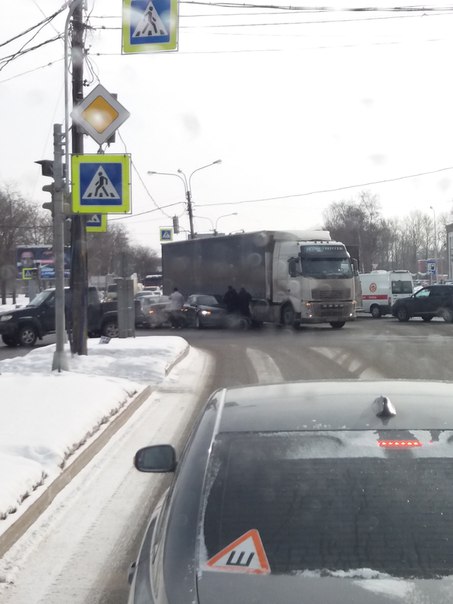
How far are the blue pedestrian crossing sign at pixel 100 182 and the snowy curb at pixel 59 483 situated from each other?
3.89m

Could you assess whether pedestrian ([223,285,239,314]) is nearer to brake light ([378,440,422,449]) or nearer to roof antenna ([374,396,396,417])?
roof antenna ([374,396,396,417])

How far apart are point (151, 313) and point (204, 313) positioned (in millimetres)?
2237

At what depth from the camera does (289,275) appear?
93.6 feet

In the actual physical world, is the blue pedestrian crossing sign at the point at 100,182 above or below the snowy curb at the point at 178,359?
above

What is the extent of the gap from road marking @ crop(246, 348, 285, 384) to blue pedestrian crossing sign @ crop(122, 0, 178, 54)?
18.3 feet

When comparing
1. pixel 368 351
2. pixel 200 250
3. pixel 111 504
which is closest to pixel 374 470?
pixel 111 504

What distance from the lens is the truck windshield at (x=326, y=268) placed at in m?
28.0

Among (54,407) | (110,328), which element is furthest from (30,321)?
(54,407)

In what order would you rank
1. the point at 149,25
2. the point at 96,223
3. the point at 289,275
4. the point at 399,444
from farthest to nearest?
the point at 289,275 < the point at 96,223 < the point at 149,25 < the point at 399,444

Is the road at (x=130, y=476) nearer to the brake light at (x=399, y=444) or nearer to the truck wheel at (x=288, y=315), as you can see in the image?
the brake light at (x=399, y=444)

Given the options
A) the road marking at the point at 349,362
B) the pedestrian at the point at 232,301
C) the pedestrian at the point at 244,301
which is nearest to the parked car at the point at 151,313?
the pedestrian at the point at 232,301

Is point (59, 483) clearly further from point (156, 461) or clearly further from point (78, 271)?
point (78, 271)

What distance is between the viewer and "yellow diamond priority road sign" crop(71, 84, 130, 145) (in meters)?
13.0

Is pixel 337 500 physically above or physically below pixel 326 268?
below
